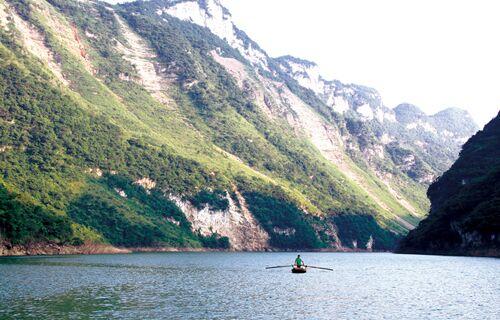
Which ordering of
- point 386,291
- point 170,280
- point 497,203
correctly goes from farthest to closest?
point 497,203 → point 170,280 → point 386,291

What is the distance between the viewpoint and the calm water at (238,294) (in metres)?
72.6

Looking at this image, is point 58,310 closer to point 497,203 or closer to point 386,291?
point 386,291

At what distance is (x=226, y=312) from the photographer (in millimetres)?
73688

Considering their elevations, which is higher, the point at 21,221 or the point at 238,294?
the point at 21,221

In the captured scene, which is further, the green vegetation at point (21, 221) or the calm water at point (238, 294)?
the green vegetation at point (21, 221)

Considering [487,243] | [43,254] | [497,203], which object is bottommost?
[43,254]

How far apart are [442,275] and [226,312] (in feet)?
226

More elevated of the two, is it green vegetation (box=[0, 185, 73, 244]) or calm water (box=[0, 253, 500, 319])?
green vegetation (box=[0, 185, 73, 244])

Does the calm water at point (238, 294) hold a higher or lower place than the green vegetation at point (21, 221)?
lower

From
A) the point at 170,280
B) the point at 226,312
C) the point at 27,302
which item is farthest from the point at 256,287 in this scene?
the point at 27,302

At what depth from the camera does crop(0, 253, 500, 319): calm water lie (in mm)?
72625

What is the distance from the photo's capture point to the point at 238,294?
93000 mm

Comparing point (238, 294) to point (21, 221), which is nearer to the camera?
point (238, 294)

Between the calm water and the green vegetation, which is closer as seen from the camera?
the calm water
